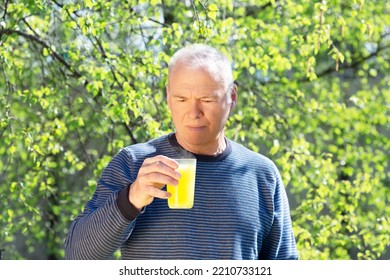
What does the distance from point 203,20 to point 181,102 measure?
2105 mm

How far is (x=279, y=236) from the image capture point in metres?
2.43

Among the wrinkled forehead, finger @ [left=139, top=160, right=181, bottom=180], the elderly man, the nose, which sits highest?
the wrinkled forehead

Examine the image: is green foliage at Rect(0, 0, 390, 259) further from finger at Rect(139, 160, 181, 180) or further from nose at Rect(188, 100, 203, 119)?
finger at Rect(139, 160, 181, 180)

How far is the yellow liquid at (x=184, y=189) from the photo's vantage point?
7.26 ft

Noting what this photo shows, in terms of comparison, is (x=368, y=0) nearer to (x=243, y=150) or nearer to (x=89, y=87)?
(x=89, y=87)

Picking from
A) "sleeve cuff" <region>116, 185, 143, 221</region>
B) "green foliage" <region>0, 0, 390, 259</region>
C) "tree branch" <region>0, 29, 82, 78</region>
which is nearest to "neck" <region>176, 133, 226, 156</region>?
"sleeve cuff" <region>116, 185, 143, 221</region>

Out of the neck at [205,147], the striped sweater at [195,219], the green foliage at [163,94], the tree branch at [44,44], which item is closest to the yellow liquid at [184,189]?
the striped sweater at [195,219]

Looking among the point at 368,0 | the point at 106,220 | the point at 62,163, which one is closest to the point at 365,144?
the point at 368,0

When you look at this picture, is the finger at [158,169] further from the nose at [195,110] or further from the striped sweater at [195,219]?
the nose at [195,110]

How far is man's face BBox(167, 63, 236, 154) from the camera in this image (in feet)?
7.64

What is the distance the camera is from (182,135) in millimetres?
2371

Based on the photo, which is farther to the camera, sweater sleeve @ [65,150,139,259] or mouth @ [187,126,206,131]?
mouth @ [187,126,206,131]

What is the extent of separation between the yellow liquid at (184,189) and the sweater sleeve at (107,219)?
0.12m

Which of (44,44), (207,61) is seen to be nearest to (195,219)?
(207,61)
